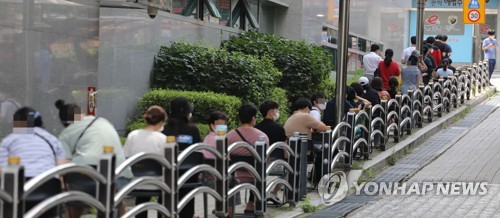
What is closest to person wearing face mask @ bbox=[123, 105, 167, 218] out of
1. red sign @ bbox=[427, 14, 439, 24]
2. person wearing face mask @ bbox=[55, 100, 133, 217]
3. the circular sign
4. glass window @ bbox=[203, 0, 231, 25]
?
person wearing face mask @ bbox=[55, 100, 133, 217]

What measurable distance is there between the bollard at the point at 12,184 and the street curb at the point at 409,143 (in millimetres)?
9303

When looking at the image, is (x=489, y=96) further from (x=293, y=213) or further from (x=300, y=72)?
(x=293, y=213)

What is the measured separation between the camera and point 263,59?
23.7m

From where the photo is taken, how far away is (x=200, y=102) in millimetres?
19188

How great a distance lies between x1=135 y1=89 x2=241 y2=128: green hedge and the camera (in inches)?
754

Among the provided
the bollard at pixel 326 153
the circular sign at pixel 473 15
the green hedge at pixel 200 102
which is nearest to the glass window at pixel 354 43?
the circular sign at pixel 473 15

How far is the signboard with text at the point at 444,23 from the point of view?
53.0 metres

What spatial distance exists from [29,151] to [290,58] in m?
16.5

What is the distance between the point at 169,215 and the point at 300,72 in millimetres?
15507

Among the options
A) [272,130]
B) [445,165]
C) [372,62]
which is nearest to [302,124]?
[272,130]

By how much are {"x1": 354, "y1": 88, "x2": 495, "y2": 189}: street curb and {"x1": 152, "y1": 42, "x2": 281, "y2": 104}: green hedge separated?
10.3 feet

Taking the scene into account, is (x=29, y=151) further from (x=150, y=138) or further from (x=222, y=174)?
(x=222, y=174)

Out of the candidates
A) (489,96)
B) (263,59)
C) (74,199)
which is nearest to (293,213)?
(74,199)

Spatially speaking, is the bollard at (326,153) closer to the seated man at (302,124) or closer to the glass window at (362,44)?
the seated man at (302,124)
